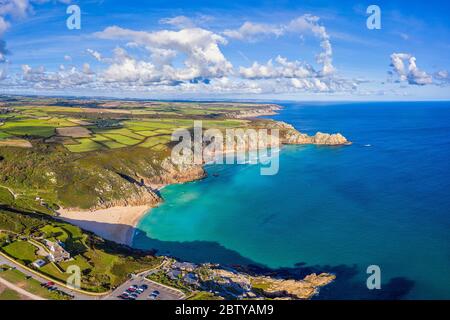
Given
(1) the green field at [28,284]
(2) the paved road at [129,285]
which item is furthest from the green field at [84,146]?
(1) the green field at [28,284]

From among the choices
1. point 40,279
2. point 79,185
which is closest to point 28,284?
point 40,279

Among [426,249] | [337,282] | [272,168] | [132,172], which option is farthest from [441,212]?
[132,172]

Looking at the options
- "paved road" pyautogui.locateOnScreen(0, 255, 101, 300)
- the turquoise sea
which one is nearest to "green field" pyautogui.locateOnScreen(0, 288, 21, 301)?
"paved road" pyautogui.locateOnScreen(0, 255, 101, 300)
